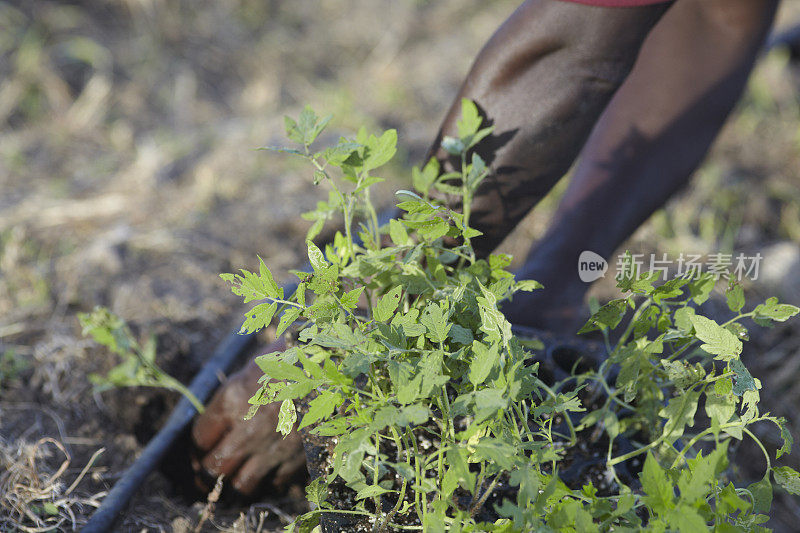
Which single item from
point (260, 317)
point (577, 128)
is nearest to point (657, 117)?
point (577, 128)

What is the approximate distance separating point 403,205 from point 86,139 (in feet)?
8.22

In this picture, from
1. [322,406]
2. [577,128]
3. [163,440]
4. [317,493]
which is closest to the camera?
[322,406]

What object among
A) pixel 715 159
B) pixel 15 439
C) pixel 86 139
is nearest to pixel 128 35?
pixel 86 139

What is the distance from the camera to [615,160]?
1.76 metres

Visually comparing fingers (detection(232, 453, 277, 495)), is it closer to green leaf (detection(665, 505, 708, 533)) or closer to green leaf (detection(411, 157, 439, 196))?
green leaf (detection(411, 157, 439, 196))

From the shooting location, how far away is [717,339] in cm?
89

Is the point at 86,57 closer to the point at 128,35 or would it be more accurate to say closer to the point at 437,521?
the point at 128,35

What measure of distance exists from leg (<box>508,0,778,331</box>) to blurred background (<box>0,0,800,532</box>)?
598 mm

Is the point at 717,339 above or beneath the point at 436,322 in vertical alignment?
beneath

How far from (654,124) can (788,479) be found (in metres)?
1.13

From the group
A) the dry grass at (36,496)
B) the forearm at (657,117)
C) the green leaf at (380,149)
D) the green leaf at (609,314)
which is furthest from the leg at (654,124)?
the dry grass at (36,496)

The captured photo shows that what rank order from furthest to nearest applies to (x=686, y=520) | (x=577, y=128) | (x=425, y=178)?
(x=577, y=128) < (x=425, y=178) < (x=686, y=520)

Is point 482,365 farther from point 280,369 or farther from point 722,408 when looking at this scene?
point 722,408

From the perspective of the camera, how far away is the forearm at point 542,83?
47.2 inches
